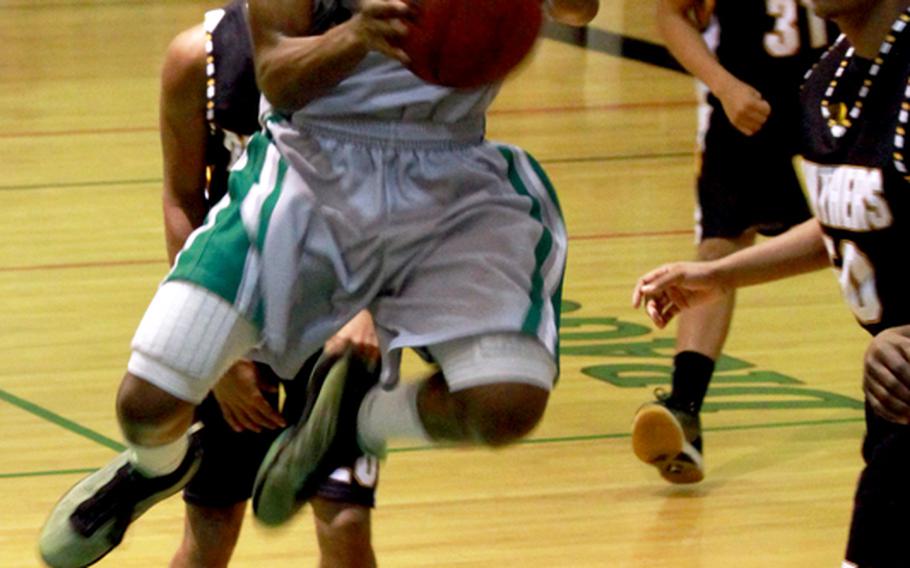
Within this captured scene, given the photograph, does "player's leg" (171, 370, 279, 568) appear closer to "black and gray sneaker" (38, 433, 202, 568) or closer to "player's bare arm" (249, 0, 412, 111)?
"black and gray sneaker" (38, 433, 202, 568)

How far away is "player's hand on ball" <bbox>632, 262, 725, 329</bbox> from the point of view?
3.11 m

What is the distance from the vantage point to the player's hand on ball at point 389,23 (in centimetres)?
254

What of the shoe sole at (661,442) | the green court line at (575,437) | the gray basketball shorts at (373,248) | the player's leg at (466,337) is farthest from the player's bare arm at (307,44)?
the green court line at (575,437)

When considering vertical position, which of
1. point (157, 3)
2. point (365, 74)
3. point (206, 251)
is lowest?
point (157, 3)

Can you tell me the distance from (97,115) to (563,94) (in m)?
2.26

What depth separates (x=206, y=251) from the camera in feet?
9.15

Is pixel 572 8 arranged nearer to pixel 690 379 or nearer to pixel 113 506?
pixel 113 506

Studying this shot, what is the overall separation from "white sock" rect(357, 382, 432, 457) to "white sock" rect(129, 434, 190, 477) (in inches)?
11.0

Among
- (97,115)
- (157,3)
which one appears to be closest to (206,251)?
(97,115)

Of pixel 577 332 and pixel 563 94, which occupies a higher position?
pixel 577 332

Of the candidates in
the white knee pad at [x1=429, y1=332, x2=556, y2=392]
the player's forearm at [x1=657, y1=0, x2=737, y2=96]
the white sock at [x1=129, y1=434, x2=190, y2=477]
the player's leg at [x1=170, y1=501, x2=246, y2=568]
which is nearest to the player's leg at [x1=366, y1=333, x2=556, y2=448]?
the white knee pad at [x1=429, y1=332, x2=556, y2=392]

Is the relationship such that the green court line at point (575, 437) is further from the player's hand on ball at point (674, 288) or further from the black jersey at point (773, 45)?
the player's hand on ball at point (674, 288)

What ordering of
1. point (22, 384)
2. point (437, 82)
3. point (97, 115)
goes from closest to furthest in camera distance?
1. point (437, 82)
2. point (22, 384)
3. point (97, 115)

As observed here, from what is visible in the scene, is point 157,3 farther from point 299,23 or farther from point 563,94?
point 299,23
